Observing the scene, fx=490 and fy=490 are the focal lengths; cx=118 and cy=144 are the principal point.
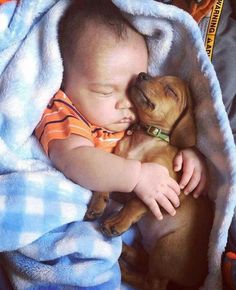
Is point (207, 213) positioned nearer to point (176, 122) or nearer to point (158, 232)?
point (158, 232)

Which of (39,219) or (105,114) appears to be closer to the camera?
(39,219)

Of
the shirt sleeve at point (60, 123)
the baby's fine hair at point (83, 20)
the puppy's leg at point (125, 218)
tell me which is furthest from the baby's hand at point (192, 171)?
the baby's fine hair at point (83, 20)

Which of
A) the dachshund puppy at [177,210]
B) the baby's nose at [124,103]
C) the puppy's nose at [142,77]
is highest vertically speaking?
the puppy's nose at [142,77]

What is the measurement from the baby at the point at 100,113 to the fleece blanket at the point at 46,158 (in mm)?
34

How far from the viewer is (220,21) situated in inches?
52.7

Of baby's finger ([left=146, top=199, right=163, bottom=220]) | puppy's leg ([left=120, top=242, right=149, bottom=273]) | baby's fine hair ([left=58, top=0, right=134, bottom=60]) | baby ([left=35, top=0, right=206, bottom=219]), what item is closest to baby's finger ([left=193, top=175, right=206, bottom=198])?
baby ([left=35, top=0, right=206, bottom=219])

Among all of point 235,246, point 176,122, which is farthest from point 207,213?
point 176,122

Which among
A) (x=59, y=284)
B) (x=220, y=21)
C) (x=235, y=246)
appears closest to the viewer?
(x=59, y=284)

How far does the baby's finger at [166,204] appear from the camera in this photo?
3.91ft

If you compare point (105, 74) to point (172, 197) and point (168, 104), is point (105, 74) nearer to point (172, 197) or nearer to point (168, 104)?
point (168, 104)

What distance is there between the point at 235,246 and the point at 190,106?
0.37 m

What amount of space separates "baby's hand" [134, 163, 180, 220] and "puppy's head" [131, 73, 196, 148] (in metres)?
0.11

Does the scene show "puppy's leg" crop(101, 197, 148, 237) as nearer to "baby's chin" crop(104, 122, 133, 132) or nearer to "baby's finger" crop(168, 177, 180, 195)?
"baby's finger" crop(168, 177, 180, 195)

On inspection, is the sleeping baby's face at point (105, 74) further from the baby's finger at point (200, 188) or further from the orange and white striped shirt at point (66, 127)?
the baby's finger at point (200, 188)
